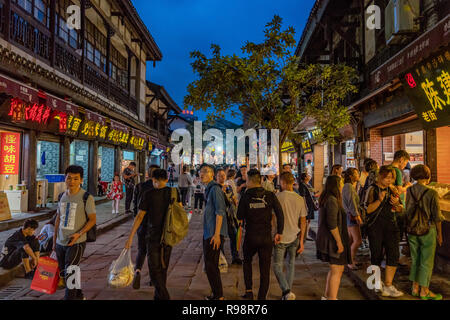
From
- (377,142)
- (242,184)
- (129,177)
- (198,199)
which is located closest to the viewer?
(242,184)

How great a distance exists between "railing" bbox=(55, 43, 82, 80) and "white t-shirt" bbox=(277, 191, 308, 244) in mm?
10999

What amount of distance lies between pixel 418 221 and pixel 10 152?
11.5m

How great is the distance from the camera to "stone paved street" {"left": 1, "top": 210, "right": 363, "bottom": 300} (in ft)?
16.1

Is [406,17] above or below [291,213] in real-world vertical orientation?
above

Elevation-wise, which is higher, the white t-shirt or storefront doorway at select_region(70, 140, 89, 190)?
storefront doorway at select_region(70, 140, 89, 190)

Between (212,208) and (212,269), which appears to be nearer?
(212,269)

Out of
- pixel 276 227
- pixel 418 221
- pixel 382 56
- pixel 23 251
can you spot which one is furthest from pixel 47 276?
pixel 382 56

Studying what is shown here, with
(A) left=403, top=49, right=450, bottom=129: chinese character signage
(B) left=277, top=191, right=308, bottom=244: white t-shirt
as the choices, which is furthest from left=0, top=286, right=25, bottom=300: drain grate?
(A) left=403, top=49, right=450, bottom=129: chinese character signage

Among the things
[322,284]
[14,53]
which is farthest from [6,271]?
[14,53]

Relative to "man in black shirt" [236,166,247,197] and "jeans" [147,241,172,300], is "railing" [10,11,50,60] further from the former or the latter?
"jeans" [147,241,172,300]

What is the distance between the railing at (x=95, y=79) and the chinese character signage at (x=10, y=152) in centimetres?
505

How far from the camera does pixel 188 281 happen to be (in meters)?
5.54
